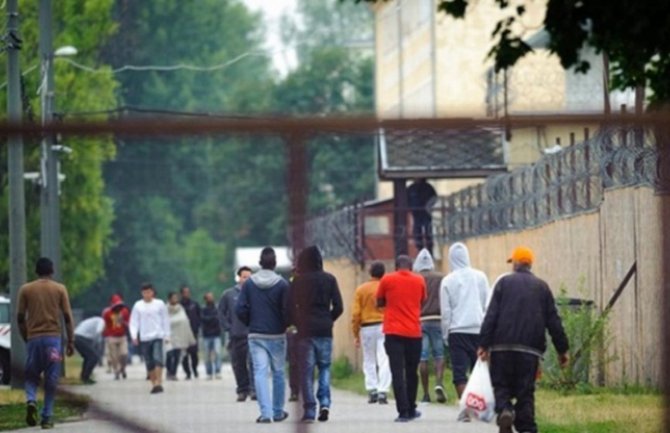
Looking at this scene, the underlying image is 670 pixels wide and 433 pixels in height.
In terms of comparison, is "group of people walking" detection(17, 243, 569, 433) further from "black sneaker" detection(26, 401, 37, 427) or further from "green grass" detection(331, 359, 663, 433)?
"green grass" detection(331, 359, 663, 433)

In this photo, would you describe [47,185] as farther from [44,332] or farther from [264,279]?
[44,332]

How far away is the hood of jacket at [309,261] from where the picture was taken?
37.6 ft

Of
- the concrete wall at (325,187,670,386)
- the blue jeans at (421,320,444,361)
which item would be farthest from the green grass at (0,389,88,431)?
the blue jeans at (421,320,444,361)

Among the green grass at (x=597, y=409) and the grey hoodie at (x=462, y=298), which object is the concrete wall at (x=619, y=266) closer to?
the green grass at (x=597, y=409)

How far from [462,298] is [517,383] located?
6168 millimetres

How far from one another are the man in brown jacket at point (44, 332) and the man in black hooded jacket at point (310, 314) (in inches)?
50.1

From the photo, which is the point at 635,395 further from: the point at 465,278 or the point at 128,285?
the point at 465,278

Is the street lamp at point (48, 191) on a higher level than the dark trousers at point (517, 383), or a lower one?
higher

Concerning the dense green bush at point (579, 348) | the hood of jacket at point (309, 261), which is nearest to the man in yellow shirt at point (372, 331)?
the dense green bush at point (579, 348)

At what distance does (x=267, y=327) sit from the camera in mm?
15438

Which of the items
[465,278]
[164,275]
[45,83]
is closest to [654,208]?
[164,275]

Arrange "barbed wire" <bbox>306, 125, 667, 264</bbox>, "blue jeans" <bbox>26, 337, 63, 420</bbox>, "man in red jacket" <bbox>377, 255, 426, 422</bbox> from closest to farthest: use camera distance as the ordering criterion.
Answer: "blue jeans" <bbox>26, 337, 63, 420</bbox>
"barbed wire" <bbox>306, 125, 667, 264</bbox>
"man in red jacket" <bbox>377, 255, 426, 422</bbox>

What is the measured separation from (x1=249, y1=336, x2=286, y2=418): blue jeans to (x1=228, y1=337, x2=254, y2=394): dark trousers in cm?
6

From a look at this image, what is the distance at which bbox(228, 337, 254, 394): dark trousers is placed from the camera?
49.5 feet
